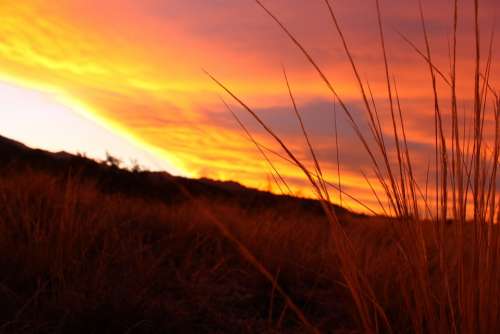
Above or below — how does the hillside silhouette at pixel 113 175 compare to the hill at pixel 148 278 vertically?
above

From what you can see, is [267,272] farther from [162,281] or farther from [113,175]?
[113,175]

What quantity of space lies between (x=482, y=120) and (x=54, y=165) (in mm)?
7835

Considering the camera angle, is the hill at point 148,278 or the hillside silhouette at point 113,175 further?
the hillside silhouette at point 113,175

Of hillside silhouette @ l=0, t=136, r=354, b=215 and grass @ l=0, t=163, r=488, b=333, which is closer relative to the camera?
grass @ l=0, t=163, r=488, b=333

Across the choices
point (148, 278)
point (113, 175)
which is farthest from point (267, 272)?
point (113, 175)

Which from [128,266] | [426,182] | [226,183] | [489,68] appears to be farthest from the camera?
[226,183]

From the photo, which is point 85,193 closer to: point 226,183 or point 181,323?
point 181,323

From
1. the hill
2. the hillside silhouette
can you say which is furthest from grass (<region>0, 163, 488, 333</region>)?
the hillside silhouette

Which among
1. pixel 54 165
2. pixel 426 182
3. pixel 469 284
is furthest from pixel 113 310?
pixel 54 165

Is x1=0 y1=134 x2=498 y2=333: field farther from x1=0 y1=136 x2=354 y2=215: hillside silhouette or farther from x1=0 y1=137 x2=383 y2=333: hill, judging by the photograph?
x1=0 y1=136 x2=354 y2=215: hillside silhouette

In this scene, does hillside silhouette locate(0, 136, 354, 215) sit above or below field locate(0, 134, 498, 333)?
above

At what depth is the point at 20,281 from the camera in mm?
2016

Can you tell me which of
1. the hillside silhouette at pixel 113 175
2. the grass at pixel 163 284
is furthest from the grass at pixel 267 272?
the hillside silhouette at pixel 113 175

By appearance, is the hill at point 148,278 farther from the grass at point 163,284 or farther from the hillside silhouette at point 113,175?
the hillside silhouette at point 113,175
